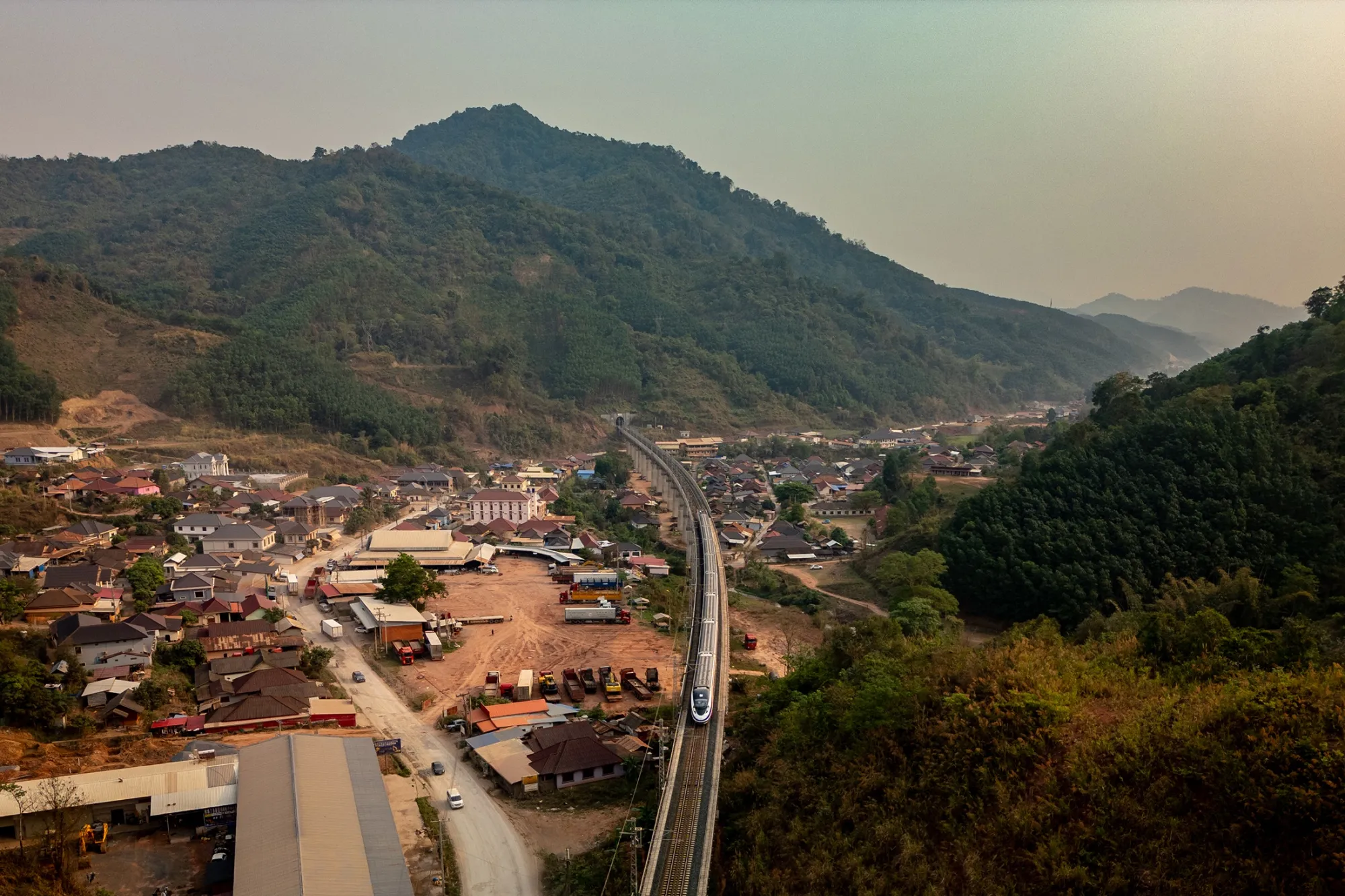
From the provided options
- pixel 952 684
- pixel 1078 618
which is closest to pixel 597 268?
pixel 1078 618

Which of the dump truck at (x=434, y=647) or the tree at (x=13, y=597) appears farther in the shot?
the dump truck at (x=434, y=647)

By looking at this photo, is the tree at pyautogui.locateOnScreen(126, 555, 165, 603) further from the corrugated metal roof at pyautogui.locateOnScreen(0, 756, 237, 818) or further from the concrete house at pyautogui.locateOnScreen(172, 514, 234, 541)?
the corrugated metal roof at pyautogui.locateOnScreen(0, 756, 237, 818)

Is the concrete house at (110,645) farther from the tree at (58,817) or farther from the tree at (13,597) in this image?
the tree at (58,817)

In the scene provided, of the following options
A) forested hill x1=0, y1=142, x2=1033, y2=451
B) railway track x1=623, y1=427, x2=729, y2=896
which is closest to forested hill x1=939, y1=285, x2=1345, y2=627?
railway track x1=623, y1=427, x2=729, y2=896

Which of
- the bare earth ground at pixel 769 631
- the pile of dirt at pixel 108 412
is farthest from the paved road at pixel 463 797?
the pile of dirt at pixel 108 412

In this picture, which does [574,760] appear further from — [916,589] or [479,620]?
[916,589]

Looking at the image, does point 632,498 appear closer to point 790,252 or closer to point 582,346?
point 582,346
